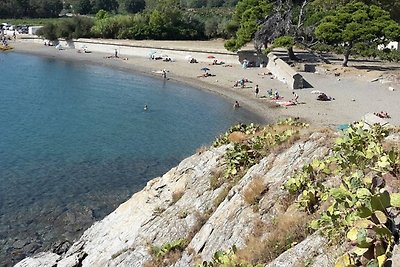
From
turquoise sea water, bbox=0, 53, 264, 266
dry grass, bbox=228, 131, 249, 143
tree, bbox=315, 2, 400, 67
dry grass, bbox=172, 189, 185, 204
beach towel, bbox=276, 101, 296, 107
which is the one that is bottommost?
turquoise sea water, bbox=0, 53, 264, 266

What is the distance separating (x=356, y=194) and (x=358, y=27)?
50.8 m

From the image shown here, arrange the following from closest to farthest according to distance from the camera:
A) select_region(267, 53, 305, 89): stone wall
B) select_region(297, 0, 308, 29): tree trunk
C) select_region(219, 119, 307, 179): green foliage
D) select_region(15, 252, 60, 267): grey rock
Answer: select_region(219, 119, 307, 179): green foliage → select_region(15, 252, 60, 267): grey rock → select_region(267, 53, 305, 89): stone wall → select_region(297, 0, 308, 29): tree trunk

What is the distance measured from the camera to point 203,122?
147 ft

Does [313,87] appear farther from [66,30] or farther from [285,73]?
[66,30]

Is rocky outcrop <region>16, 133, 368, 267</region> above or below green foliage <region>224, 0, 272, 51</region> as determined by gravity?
below

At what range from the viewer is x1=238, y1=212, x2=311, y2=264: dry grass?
10.5 m

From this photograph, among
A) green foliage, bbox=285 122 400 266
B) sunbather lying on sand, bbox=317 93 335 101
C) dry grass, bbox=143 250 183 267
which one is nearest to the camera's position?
green foliage, bbox=285 122 400 266


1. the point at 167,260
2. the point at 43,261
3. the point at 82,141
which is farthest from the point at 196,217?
the point at 82,141

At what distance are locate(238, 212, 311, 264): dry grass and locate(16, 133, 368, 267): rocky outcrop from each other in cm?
40

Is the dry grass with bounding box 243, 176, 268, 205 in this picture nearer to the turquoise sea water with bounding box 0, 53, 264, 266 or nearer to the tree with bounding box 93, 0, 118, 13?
the turquoise sea water with bounding box 0, 53, 264, 266

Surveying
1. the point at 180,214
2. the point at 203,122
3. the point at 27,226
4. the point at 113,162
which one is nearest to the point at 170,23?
the point at 203,122

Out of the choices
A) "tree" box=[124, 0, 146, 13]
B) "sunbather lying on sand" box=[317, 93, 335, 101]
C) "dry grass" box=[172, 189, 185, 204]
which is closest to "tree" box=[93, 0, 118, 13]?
"tree" box=[124, 0, 146, 13]

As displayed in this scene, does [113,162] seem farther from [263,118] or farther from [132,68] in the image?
[132,68]

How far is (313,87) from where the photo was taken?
52281mm
